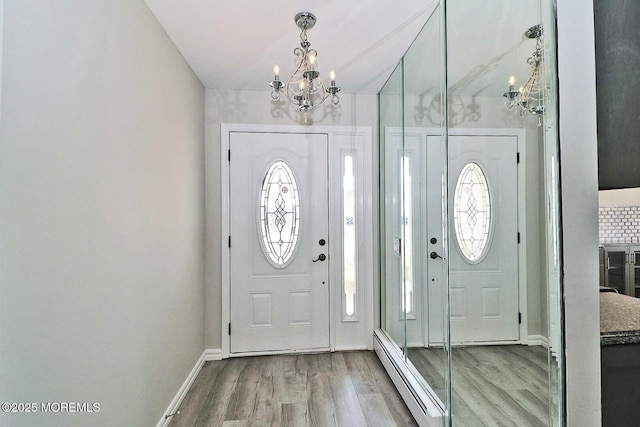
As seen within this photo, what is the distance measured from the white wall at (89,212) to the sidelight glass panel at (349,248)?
5.06ft

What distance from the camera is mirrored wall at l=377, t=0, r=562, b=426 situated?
3.56ft

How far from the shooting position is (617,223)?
3.16 feet

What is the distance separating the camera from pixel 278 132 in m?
3.19

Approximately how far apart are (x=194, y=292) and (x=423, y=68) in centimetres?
245

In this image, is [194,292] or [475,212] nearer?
[475,212]

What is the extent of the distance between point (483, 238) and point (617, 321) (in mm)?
634

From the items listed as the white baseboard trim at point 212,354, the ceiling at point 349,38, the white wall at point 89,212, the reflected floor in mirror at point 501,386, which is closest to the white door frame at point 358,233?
the ceiling at point 349,38

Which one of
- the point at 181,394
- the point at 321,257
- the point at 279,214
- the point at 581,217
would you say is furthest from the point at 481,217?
the point at 181,394

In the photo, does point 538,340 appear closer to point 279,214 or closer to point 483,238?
point 483,238

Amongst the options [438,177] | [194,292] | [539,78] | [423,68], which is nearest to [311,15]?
[423,68]

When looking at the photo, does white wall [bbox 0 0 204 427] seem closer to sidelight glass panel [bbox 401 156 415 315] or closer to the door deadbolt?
the door deadbolt

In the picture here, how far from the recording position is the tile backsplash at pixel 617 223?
0.92 m

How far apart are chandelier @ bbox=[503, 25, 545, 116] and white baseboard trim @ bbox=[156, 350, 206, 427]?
99.3 inches

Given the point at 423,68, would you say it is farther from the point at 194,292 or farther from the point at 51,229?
the point at 194,292
